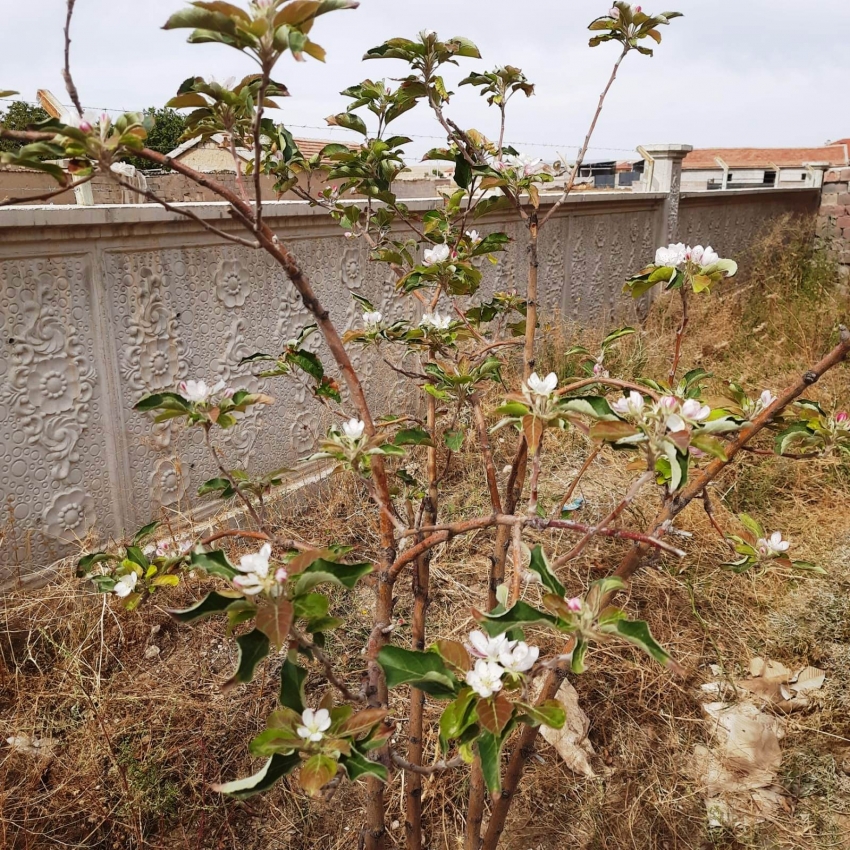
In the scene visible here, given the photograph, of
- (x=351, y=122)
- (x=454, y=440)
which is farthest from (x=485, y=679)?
(x=351, y=122)

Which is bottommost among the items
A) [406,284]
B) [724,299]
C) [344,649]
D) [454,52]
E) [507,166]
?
[344,649]

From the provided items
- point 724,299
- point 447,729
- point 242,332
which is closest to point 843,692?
point 447,729

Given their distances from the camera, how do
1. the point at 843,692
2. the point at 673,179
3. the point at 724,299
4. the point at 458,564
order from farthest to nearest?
the point at 673,179 → the point at 724,299 → the point at 458,564 → the point at 843,692

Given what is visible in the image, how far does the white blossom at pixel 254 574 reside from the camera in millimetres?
714

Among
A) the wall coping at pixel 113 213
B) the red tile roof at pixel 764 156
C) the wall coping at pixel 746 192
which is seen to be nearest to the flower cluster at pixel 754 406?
the wall coping at pixel 113 213

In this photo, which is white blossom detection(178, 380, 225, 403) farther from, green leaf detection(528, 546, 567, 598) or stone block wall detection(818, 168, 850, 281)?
stone block wall detection(818, 168, 850, 281)

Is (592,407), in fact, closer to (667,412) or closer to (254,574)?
(667,412)

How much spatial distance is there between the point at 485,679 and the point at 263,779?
0.24 metres

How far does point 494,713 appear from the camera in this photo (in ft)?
2.36

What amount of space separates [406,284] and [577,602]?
2.63 ft

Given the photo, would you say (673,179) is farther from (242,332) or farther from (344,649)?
(344,649)

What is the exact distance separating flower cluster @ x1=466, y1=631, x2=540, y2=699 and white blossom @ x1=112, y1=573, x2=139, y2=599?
1.64 feet

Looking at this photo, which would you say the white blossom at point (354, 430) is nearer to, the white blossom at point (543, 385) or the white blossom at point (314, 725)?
the white blossom at point (543, 385)

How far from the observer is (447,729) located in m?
0.73
